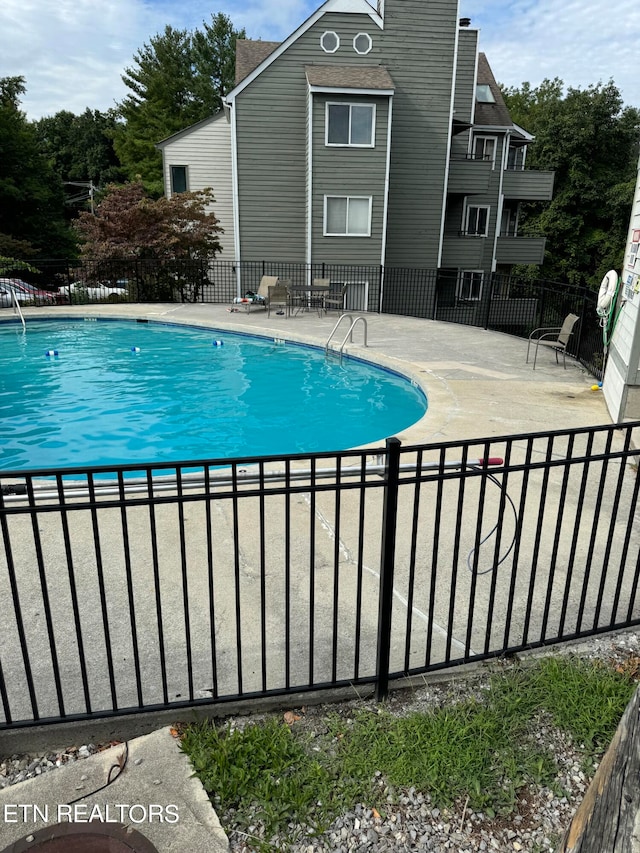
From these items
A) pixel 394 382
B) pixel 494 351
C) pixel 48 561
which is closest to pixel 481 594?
pixel 48 561

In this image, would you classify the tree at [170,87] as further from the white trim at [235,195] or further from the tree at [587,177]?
the tree at [587,177]

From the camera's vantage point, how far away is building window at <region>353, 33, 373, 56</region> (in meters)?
19.6

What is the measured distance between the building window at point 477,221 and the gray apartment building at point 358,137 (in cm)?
96

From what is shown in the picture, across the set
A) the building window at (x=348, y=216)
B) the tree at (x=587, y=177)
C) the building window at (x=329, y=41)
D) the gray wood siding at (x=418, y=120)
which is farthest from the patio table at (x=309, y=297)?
the tree at (x=587, y=177)

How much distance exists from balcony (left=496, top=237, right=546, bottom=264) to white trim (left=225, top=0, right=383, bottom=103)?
30.5ft

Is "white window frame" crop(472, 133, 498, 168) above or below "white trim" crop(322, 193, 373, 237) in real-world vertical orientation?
above

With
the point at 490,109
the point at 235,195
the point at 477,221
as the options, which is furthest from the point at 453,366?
the point at 490,109

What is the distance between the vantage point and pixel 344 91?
18.6 metres

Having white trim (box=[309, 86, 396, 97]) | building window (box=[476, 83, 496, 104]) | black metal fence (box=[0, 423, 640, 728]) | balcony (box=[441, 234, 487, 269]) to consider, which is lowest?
black metal fence (box=[0, 423, 640, 728])


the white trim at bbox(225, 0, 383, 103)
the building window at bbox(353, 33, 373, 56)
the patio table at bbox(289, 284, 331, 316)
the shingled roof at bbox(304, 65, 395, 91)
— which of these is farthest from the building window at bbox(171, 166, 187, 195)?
the patio table at bbox(289, 284, 331, 316)

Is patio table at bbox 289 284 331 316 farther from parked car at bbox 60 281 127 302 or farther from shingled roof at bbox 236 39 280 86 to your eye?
shingled roof at bbox 236 39 280 86

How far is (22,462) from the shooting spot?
26.5ft

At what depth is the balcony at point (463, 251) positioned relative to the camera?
23141mm

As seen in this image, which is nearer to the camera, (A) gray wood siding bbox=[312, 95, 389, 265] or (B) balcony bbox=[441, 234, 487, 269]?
(A) gray wood siding bbox=[312, 95, 389, 265]
